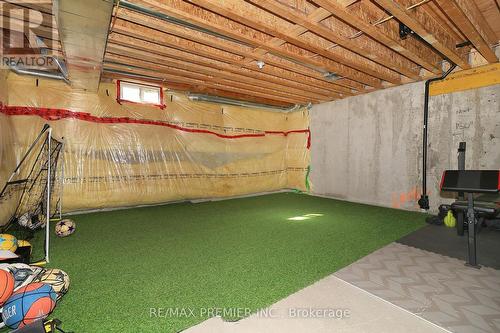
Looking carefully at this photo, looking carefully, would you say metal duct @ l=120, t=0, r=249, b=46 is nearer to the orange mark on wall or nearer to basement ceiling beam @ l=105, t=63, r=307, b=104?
basement ceiling beam @ l=105, t=63, r=307, b=104

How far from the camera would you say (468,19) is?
2.93m

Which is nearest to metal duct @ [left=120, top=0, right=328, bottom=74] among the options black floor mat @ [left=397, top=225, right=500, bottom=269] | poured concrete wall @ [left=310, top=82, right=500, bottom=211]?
black floor mat @ [left=397, top=225, right=500, bottom=269]

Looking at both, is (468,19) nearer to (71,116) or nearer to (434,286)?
(434,286)

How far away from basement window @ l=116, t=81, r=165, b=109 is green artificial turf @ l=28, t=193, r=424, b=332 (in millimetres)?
2532

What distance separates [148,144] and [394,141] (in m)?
5.76

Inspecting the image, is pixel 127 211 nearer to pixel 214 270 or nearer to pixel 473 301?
pixel 214 270

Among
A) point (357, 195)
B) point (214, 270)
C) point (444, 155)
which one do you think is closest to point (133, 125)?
point (214, 270)

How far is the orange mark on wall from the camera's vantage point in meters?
5.18

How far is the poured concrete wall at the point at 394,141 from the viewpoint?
4367mm

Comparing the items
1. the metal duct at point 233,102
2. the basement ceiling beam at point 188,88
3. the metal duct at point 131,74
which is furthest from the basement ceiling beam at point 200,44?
the metal duct at point 233,102

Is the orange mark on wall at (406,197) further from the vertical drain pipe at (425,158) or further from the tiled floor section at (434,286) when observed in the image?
the tiled floor section at (434,286)

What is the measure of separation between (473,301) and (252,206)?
14.1 ft

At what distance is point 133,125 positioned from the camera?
5.37m

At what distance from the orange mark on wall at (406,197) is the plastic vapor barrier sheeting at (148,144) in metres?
2.70
